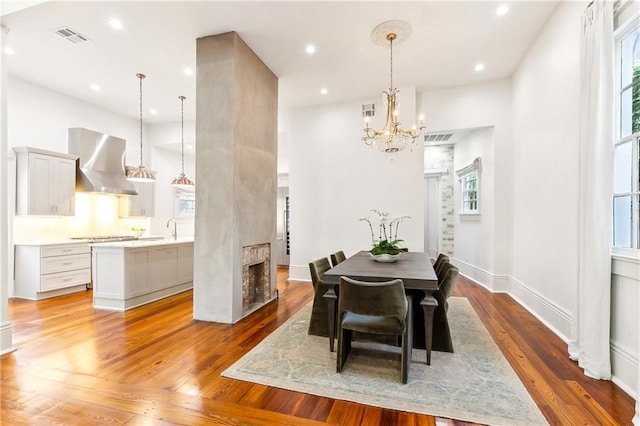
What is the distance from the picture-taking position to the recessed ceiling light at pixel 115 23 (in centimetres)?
348

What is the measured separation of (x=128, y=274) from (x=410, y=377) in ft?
12.5

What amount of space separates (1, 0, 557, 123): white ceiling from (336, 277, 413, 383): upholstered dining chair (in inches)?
117

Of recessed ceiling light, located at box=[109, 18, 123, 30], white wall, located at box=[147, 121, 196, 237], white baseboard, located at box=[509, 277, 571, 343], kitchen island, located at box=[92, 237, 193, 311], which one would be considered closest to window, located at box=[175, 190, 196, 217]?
white wall, located at box=[147, 121, 196, 237]

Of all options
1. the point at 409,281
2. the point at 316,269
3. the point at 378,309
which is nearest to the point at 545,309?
the point at 409,281

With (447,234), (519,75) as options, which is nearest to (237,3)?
(519,75)

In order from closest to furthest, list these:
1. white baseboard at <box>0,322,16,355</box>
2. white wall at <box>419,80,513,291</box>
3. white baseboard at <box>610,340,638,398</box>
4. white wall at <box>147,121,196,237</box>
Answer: white baseboard at <box>610,340,638,398</box> < white baseboard at <box>0,322,16,355</box> < white wall at <box>419,80,513,291</box> < white wall at <box>147,121,196,237</box>

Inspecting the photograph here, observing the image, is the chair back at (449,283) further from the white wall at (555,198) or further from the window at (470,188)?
the window at (470,188)

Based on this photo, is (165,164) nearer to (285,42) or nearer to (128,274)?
(128,274)

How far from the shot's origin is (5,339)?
2.82m

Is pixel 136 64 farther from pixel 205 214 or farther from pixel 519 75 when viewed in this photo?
pixel 519 75

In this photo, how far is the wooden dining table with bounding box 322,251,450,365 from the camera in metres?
2.49

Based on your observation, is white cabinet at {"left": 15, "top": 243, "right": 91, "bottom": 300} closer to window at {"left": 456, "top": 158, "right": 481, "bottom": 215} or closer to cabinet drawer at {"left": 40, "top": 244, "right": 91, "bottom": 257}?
cabinet drawer at {"left": 40, "top": 244, "right": 91, "bottom": 257}

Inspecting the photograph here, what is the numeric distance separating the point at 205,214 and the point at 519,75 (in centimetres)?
507

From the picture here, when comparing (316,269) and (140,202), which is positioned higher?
(140,202)
